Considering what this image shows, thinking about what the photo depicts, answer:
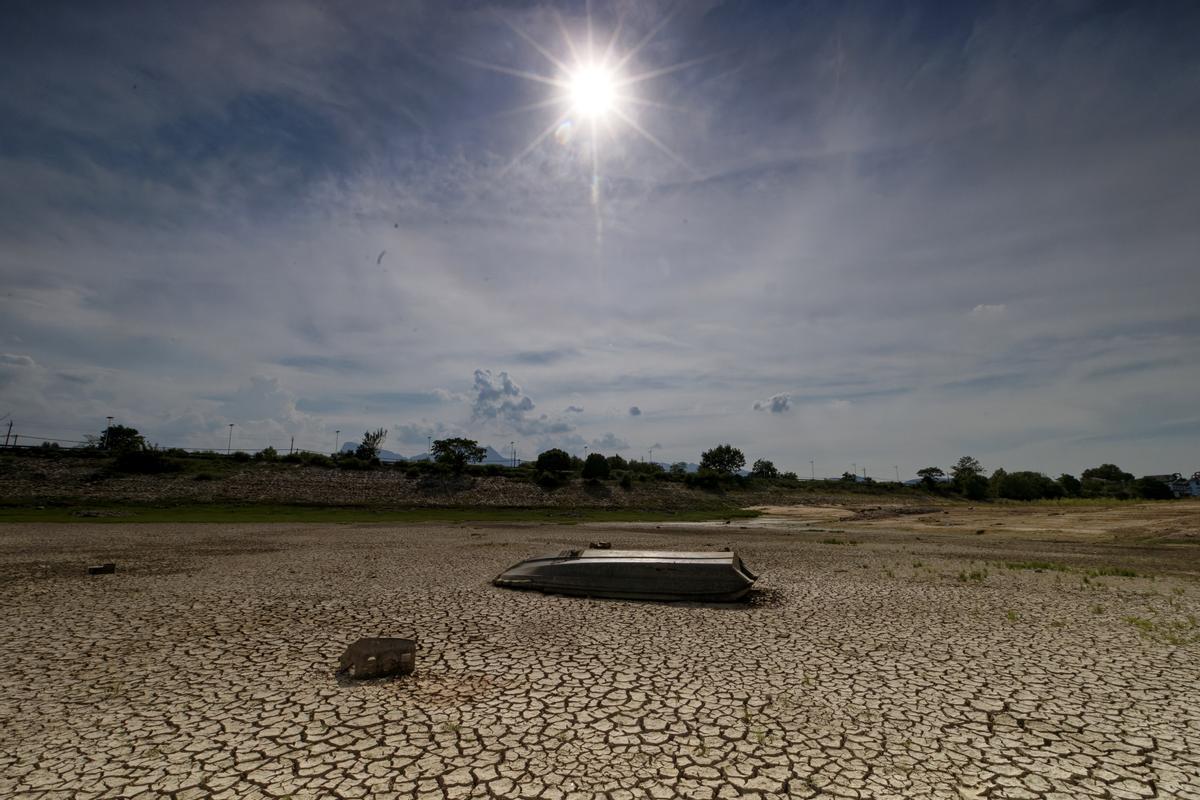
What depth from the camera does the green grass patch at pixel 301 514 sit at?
38.5 meters

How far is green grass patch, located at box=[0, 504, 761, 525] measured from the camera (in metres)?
38.5

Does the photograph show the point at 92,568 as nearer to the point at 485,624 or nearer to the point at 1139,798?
the point at 485,624

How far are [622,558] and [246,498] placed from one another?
167 ft

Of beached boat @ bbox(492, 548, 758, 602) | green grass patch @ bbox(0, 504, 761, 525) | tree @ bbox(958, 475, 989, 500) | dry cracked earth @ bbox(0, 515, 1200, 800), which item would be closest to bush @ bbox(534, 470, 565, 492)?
green grass patch @ bbox(0, 504, 761, 525)

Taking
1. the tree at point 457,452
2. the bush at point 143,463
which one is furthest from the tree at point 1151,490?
the bush at point 143,463

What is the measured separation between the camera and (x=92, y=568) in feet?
55.6

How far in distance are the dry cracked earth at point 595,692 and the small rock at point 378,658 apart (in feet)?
1.05

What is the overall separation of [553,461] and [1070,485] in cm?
12523

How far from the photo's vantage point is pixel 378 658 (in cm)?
884


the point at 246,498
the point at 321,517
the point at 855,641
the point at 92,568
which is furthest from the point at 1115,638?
the point at 246,498

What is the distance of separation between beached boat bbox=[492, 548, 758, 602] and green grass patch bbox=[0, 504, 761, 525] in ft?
92.6

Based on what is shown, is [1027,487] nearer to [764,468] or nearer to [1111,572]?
[764,468]

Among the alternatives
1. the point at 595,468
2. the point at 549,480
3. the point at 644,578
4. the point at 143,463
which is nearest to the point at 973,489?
the point at 595,468

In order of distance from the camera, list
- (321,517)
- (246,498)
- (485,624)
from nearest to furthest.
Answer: (485,624)
(321,517)
(246,498)
